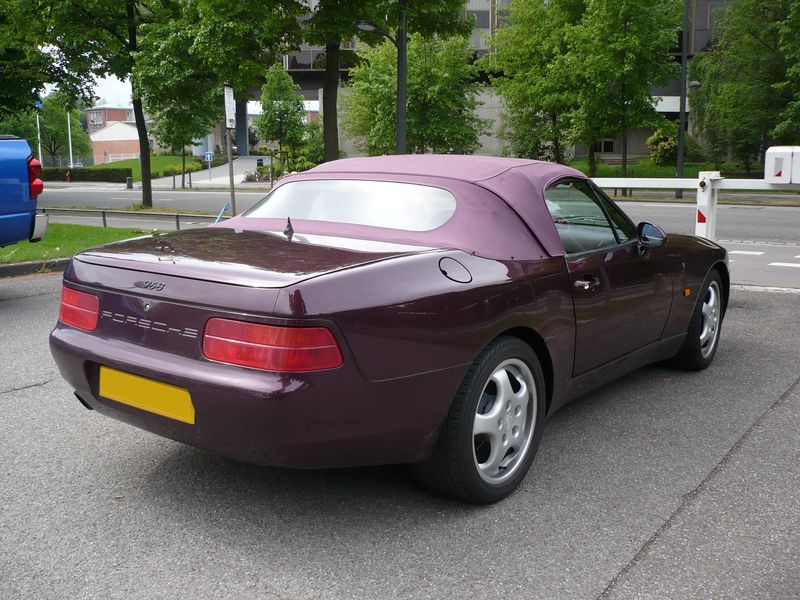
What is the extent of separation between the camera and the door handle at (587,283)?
151 inches

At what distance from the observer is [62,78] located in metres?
23.4

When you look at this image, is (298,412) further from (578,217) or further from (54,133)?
(54,133)

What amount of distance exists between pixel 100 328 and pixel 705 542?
8.01ft

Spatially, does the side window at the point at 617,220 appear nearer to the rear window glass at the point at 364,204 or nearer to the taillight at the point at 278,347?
the rear window glass at the point at 364,204

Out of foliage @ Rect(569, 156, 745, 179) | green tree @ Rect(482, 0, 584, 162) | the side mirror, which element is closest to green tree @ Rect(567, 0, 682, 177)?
green tree @ Rect(482, 0, 584, 162)

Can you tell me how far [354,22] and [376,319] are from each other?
15.5m

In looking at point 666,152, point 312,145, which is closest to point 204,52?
point 666,152

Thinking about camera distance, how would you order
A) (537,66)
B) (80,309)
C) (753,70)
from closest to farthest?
(80,309) < (537,66) < (753,70)

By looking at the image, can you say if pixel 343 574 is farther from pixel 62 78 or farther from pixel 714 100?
pixel 714 100

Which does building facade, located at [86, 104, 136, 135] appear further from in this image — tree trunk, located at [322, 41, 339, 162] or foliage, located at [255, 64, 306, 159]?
tree trunk, located at [322, 41, 339, 162]

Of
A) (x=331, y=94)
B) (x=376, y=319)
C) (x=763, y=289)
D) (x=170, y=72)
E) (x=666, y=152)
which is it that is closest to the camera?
(x=376, y=319)

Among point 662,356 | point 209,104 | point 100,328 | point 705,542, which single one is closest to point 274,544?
point 100,328

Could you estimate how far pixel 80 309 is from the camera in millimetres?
3377

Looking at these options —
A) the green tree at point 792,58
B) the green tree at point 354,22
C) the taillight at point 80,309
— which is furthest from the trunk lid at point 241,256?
the green tree at point 792,58
